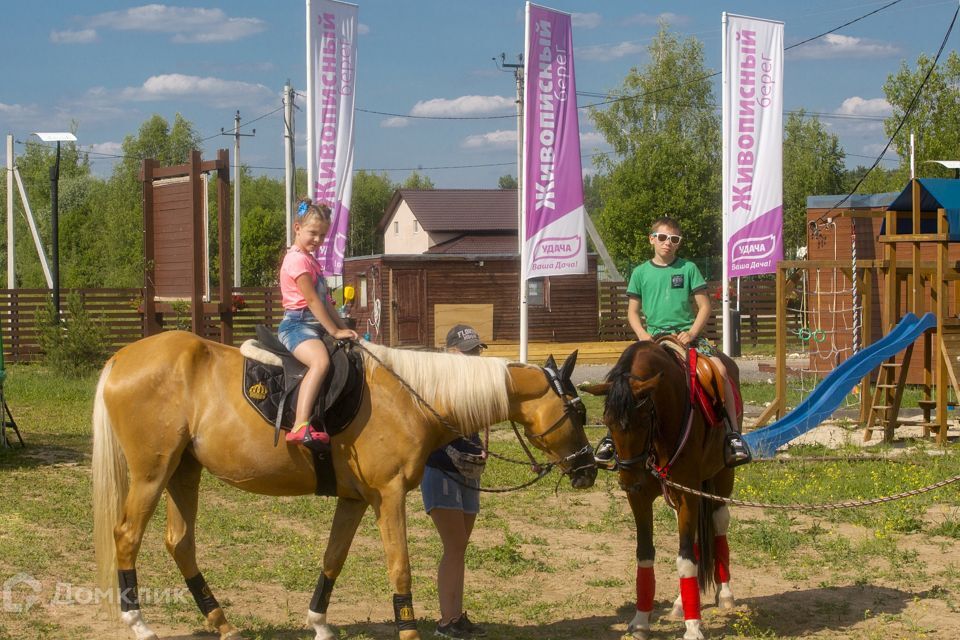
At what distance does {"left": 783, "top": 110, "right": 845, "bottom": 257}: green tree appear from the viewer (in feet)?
173

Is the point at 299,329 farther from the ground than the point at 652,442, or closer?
farther from the ground

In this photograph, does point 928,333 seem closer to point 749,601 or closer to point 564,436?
point 749,601

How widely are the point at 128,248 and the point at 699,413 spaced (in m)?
49.6

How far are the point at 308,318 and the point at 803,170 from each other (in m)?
51.9

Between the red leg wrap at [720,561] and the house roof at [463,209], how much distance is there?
44694 millimetres

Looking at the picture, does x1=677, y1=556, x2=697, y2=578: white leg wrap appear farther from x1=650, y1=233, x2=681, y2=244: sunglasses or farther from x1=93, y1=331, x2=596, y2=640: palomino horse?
x1=650, y1=233, x2=681, y2=244: sunglasses

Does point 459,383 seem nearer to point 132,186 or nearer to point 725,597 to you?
point 725,597

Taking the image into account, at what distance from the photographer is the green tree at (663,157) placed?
1726 inches

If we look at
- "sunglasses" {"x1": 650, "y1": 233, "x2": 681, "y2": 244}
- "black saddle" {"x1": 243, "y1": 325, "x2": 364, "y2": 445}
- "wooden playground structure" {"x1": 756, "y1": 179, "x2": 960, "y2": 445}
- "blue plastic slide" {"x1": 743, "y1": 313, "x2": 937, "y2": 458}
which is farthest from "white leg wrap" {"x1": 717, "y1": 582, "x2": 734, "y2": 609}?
"wooden playground structure" {"x1": 756, "y1": 179, "x2": 960, "y2": 445}

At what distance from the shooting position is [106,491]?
574 centimetres

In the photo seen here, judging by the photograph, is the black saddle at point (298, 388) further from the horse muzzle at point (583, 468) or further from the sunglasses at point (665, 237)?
the sunglasses at point (665, 237)

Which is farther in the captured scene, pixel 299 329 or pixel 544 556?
pixel 544 556

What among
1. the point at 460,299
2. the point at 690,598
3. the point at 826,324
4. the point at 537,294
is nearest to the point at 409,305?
the point at 460,299

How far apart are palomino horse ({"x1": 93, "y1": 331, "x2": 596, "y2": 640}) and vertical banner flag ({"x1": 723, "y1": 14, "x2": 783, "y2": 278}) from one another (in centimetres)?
1040
